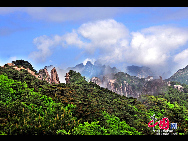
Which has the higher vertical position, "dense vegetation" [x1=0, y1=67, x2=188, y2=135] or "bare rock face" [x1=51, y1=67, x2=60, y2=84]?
"bare rock face" [x1=51, y1=67, x2=60, y2=84]

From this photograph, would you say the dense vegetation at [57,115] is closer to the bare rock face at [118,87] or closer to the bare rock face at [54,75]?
the bare rock face at [54,75]

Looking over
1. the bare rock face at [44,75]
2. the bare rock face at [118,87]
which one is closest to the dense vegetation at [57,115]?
the bare rock face at [44,75]

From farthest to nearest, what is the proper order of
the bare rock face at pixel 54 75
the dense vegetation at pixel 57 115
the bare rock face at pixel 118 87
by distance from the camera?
the bare rock face at pixel 118 87, the bare rock face at pixel 54 75, the dense vegetation at pixel 57 115

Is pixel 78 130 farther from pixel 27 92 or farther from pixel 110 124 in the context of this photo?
pixel 27 92

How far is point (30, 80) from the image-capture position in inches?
437

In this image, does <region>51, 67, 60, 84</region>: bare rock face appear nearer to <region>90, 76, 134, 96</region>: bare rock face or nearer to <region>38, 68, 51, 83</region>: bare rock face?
<region>38, 68, 51, 83</region>: bare rock face

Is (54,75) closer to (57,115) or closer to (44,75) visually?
(44,75)

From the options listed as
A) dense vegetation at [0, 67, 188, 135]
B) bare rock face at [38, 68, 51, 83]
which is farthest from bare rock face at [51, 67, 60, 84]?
dense vegetation at [0, 67, 188, 135]

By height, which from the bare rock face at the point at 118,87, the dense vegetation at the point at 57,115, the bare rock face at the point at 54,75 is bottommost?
the dense vegetation at the point at 57,115

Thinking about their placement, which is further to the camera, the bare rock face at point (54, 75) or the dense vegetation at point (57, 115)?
the bare rock face at point (54, 75)

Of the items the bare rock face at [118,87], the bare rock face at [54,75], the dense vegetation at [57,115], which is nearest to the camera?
the dense vegetation at [57,115]
